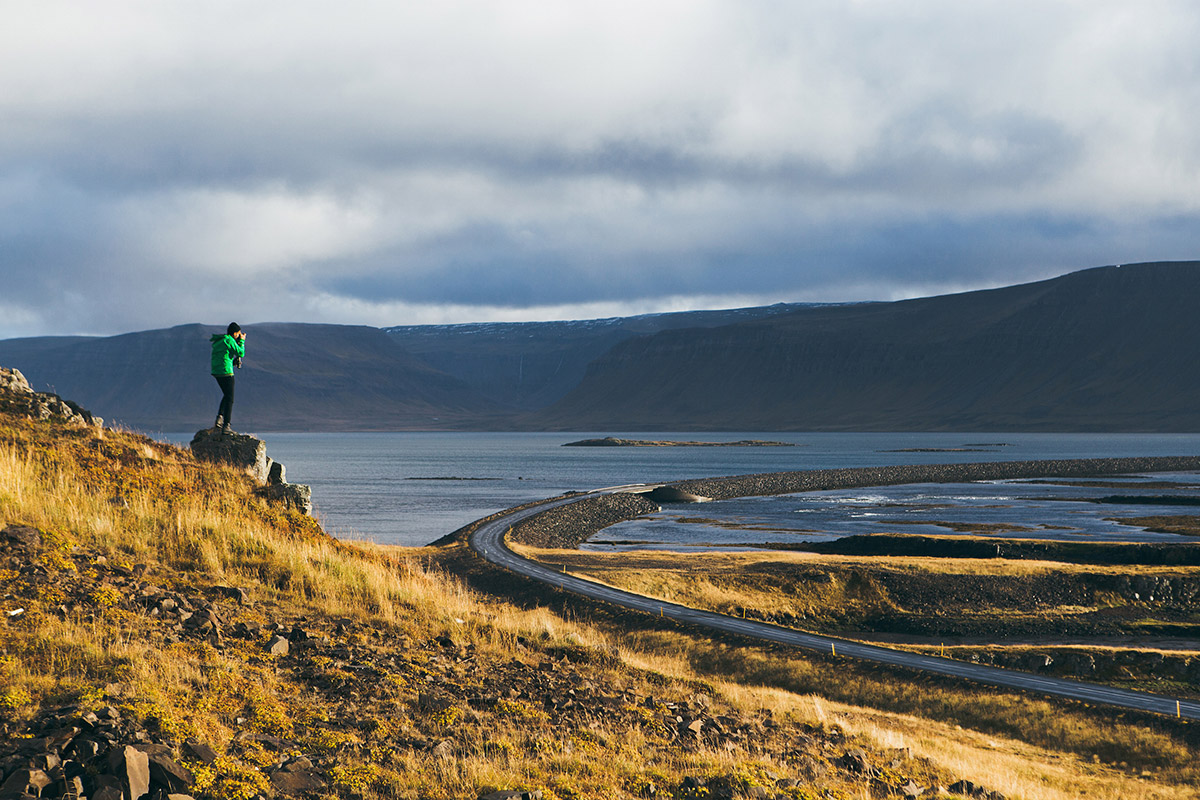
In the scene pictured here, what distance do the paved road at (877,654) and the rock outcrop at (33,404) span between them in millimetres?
22442

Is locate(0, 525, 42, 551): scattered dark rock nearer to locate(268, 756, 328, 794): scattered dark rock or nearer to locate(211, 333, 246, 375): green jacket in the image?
locate(268, 756, 328, 794): scattered dark rock

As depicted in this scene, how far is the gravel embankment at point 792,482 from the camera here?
7306 centimetres

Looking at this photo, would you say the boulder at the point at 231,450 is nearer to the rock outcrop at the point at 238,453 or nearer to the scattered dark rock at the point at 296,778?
the rock outcrop at the point at 238,453

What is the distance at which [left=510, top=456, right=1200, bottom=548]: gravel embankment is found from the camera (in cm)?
7306

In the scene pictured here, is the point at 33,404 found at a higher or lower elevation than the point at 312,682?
higher

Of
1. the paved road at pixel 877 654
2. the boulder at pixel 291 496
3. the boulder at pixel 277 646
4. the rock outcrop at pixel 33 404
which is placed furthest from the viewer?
the paved road at pixel 877 654

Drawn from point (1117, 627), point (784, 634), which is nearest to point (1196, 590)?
point (1117, 627)

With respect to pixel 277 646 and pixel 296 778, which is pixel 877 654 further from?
pixel 296 778

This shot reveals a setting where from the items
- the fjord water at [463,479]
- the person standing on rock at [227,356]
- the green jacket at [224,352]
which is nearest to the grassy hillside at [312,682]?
the person standing on rock at [227,356]

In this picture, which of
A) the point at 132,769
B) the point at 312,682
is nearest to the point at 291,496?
the point at 312,682

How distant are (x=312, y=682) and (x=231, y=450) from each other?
39.9ft

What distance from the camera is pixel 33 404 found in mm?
19328

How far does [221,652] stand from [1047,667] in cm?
3180

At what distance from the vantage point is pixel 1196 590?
156 feet
